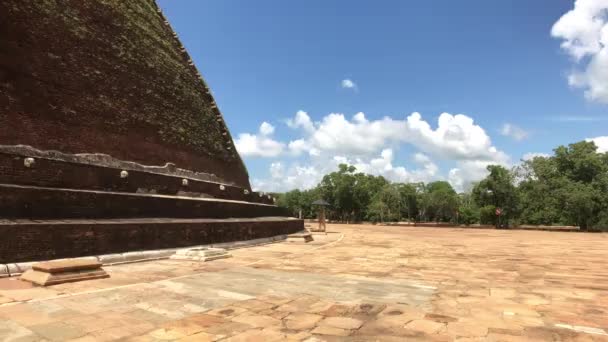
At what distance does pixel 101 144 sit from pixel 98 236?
3.18 metres

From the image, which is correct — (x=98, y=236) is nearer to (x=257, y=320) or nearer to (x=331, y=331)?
(x=257, y=320)

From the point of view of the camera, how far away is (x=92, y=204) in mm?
8086

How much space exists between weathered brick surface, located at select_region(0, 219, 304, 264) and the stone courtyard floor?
586 millimetres

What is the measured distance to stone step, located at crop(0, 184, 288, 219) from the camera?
6832 millimetres

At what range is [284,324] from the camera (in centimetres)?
419

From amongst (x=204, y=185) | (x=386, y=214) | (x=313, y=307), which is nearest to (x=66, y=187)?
(x=204, y=185)

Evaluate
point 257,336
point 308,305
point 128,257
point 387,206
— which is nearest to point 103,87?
point 128,257

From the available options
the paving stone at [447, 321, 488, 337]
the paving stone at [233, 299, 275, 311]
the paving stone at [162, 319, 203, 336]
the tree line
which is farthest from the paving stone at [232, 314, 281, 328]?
the tree line

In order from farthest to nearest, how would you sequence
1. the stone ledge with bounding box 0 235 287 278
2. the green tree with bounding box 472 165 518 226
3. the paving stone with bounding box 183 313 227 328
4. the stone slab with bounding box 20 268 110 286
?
1. the green tree with bounding box 472 165 518 226
2. the stone ledge with bounding box 0 235 287 278
3. the stone slab with bounding box 20 268 110 286
4. the paving stone with bounding box 183 313 227 328

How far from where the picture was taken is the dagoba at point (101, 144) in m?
7.29

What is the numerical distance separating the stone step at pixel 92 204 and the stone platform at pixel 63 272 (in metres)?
1.42

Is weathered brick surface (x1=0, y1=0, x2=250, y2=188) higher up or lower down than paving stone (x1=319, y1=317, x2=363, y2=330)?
higher up

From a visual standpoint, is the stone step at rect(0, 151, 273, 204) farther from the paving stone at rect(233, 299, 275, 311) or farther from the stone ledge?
the paving stone at rect(233, 299, 275, 311)

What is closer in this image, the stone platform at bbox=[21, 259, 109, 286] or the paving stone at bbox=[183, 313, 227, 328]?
the paving stone at bbox=[183, 313, 227, 328]
